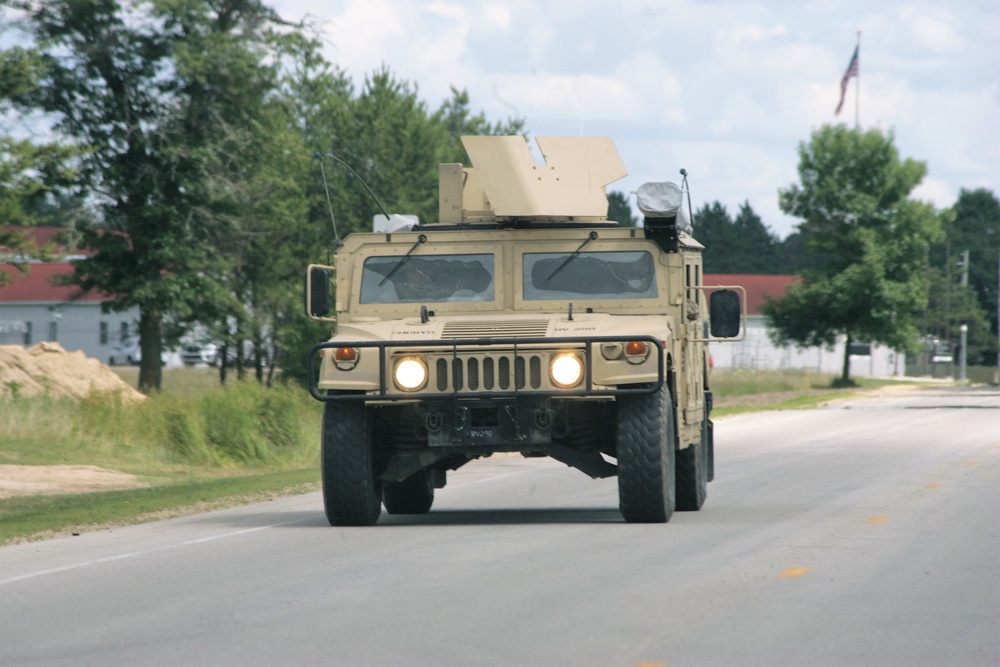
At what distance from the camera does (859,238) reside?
66.6 metres

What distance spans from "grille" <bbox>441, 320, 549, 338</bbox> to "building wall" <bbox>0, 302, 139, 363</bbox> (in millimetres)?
76068

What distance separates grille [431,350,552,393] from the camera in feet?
39.5

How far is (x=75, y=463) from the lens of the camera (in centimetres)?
2242

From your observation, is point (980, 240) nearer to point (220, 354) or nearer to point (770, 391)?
point (770, 391)

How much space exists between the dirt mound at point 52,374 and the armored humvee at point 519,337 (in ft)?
57.0

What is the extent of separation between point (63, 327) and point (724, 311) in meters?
78.6

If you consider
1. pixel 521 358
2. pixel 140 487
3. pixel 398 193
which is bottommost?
pixel 140 487

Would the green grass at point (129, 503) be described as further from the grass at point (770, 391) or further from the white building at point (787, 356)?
the white building at point (787, 356)

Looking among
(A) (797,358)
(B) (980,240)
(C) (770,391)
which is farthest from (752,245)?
(C) (770,391)

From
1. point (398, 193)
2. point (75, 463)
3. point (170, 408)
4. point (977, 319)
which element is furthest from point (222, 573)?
point (977, 319)

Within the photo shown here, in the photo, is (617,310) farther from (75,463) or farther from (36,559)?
(75,463)

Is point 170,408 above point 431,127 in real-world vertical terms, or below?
below

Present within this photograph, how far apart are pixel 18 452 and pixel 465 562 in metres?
14.3

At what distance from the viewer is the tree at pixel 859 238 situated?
218 feet
